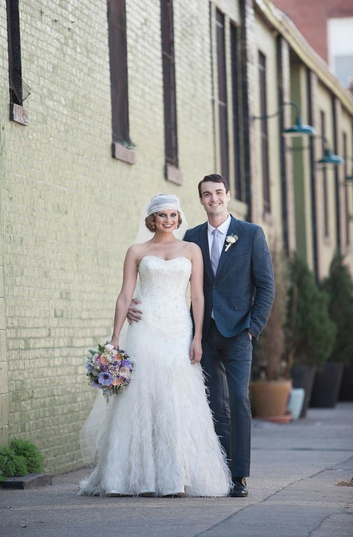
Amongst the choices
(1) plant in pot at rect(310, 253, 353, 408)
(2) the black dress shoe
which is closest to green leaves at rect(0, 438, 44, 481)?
(2) the black dress shoe

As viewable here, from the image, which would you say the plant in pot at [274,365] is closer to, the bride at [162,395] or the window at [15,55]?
the window at [15,55]

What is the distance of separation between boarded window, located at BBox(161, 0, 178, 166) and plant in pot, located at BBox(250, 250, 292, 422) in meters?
3.58

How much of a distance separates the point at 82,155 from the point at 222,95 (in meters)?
7.56

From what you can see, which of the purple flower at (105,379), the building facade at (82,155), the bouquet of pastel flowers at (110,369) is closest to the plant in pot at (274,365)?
the building facade at (82,155)

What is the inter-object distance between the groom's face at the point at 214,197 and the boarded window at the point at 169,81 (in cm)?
619

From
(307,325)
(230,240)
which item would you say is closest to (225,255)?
(230,240)

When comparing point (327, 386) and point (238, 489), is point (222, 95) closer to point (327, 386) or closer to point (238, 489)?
point (327, 386)

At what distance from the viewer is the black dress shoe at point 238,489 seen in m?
8.10

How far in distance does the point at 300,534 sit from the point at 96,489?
7.30ft

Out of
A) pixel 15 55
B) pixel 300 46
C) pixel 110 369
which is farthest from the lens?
pixel 300 46

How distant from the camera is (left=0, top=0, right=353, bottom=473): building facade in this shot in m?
9.48

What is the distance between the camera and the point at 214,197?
8.45 metres

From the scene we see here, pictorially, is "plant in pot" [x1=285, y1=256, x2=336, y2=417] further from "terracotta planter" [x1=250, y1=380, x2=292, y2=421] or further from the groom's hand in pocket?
the groom's hand in pocket

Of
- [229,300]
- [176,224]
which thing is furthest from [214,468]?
[176,224]
